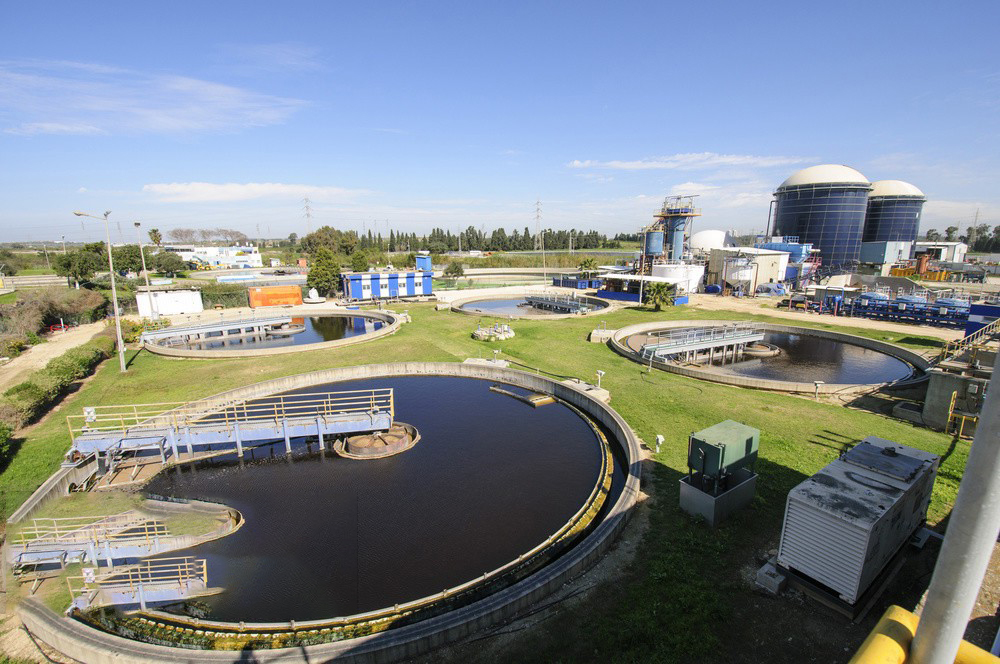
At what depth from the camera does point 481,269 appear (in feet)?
304

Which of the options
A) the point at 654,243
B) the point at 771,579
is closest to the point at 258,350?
the point at 771,579

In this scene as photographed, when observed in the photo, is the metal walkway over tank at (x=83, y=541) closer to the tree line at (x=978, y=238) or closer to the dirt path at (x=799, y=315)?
the dirt path at (x=799, y=315)

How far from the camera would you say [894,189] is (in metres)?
80.5

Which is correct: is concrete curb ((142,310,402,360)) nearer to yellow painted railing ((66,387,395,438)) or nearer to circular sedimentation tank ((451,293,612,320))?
yellow painted railing ((66,387,395,438))

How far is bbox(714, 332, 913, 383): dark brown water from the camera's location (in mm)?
27703

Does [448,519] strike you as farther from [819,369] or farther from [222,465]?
[819,369]

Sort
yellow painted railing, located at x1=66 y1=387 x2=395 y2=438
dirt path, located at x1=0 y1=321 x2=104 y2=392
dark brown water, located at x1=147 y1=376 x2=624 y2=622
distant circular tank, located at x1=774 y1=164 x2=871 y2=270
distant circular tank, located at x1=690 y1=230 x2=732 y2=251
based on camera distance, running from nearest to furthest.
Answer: dark brown water, located at x1=147 y1=376 x2=624 y2=622
yellow painted railing, located at x1=66 y1=387 x2=395 y2=438
dirt path, located at x1=0 y1=321 x2=104 y2=392
distant circular tank, located at x1=774 y1=164 x2=871 y2=270
distant circular tank, located at x1=690 y1=230 x2=732 y2=251

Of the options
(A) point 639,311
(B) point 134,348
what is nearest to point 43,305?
(B) point 134,348

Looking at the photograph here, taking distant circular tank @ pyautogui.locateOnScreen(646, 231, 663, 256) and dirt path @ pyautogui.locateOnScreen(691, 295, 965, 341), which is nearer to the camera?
dirt path @ pyautogui.locateOnScreen(691, 295, 965, 341)

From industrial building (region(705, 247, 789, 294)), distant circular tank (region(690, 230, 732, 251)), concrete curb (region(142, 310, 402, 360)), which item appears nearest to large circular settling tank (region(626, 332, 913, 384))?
concrete curb (region(142, 310, 402, 360))

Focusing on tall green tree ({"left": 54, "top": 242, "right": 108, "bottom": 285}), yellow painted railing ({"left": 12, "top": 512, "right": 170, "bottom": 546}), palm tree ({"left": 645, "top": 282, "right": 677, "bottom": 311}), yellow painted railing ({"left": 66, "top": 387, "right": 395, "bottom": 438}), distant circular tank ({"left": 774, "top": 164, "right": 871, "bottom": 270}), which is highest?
distant circular tank ({"left": 774, "top": 164, "right": 871, "bottom": 270})

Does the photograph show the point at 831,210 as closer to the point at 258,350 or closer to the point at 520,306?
the point at 520,306

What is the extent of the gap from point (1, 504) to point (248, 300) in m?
40.1

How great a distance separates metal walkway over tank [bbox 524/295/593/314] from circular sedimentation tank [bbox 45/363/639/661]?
28.1m
